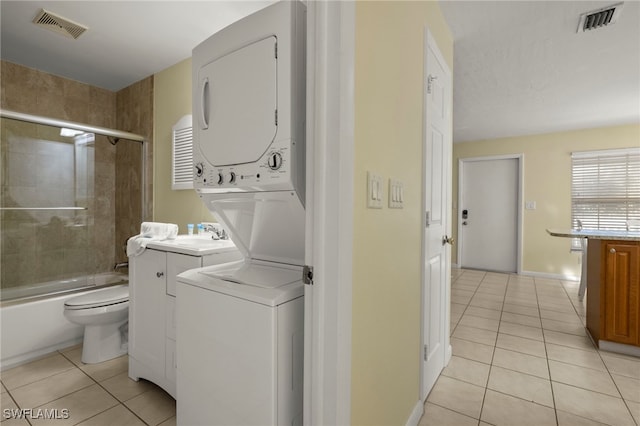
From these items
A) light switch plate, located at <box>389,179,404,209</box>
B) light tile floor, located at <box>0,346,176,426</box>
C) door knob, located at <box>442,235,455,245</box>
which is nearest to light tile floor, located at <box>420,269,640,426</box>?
door knob, located at <box>442,235,455,245</box>

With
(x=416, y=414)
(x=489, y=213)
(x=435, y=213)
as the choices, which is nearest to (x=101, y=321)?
(x=416, y=414)

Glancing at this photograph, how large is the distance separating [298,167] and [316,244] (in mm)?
266

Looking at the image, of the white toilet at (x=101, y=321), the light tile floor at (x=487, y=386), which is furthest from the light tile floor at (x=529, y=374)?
the white toilet at (x=101, y=321)

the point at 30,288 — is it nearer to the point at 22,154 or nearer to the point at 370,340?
the point at 22,154

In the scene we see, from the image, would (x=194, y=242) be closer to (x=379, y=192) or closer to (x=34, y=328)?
(x=379, y=192)

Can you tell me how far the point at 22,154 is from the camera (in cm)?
250

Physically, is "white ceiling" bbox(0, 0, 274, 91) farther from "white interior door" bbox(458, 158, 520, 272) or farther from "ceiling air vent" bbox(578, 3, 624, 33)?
"white interior door" bbox(458, 158, 520, 272)

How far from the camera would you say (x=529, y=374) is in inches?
79.2

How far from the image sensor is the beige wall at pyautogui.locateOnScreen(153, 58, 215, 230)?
269 centimetres

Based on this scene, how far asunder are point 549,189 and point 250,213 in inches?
207

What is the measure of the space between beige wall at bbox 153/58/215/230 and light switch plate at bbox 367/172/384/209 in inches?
73.4

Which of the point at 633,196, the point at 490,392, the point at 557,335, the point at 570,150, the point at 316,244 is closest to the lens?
the point at 316,244

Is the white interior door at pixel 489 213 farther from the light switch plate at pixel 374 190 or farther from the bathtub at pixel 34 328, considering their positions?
the bathtub at pixel 34 328

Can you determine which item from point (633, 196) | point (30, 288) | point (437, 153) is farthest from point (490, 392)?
point (633, 196)
